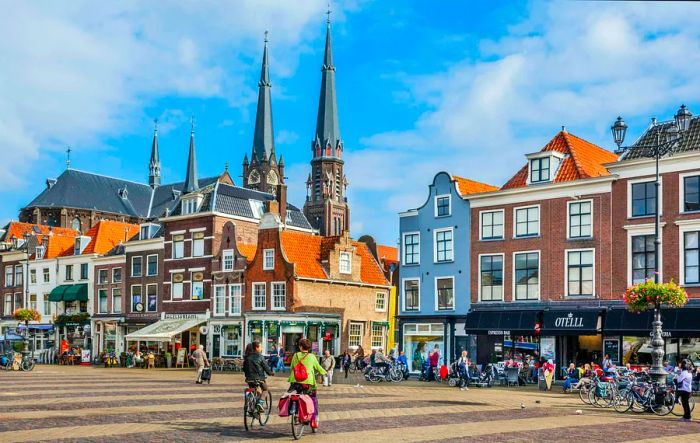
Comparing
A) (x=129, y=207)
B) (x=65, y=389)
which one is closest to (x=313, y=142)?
(x=129, y=207)

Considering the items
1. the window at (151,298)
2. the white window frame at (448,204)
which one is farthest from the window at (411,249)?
the window at (151,298)

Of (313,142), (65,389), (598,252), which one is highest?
(313,142)

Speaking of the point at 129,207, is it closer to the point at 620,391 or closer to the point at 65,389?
the point at 65,389

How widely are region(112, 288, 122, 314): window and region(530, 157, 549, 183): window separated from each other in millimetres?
37007

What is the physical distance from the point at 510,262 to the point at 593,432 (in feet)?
82.1

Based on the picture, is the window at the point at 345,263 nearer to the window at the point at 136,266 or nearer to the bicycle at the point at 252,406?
the window at the point at 136,266

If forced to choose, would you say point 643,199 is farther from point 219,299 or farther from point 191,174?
point 191,174

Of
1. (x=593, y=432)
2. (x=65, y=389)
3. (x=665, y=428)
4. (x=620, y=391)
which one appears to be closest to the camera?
(x=593, y=432)

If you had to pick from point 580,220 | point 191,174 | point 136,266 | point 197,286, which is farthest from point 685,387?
point 191,174

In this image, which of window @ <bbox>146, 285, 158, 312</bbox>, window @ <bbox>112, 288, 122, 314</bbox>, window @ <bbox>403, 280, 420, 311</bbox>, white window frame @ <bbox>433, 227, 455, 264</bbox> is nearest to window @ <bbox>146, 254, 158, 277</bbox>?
window @ <bbox>146, 285, 158, 312</bbox>

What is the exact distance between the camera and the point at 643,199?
38.3 metres

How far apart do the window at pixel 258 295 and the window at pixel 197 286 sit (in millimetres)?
5353

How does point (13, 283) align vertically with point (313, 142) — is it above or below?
below

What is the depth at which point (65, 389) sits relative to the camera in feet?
98.8
